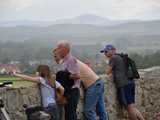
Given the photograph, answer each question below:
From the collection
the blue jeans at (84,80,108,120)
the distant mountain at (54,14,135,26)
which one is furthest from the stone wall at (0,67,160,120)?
the distant mountain at (54,14,135,26)

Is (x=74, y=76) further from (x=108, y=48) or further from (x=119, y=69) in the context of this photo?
(x=119, y=69)

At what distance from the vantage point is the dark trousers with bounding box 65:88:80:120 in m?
7.37

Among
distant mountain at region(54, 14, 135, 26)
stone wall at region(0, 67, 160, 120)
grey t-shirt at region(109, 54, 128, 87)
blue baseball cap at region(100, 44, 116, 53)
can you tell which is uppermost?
distant mountain at region(54, 14, 135, 26)

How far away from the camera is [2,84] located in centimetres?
673

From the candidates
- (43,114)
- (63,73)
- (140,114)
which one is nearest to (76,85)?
(63,73)

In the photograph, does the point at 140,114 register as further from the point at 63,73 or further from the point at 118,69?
the point at 63,73

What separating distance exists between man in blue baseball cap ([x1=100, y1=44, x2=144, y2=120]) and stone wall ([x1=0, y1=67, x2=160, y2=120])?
146 millimetres

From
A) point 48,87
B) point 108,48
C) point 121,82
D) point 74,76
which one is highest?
point 108,48

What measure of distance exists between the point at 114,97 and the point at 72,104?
1.70m

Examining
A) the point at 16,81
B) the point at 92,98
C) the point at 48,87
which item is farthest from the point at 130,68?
the point at 16,81

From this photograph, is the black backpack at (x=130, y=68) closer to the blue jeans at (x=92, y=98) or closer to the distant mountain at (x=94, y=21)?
the blue jeans at (x=92, y=98)

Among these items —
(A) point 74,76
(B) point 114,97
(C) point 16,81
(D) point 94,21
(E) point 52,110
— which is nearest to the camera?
(E) point 52,110

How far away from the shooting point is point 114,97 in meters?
8.98

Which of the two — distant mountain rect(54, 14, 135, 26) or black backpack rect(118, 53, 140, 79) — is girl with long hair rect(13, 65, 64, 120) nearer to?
black backpack rect(118, 53, 140, 79)
